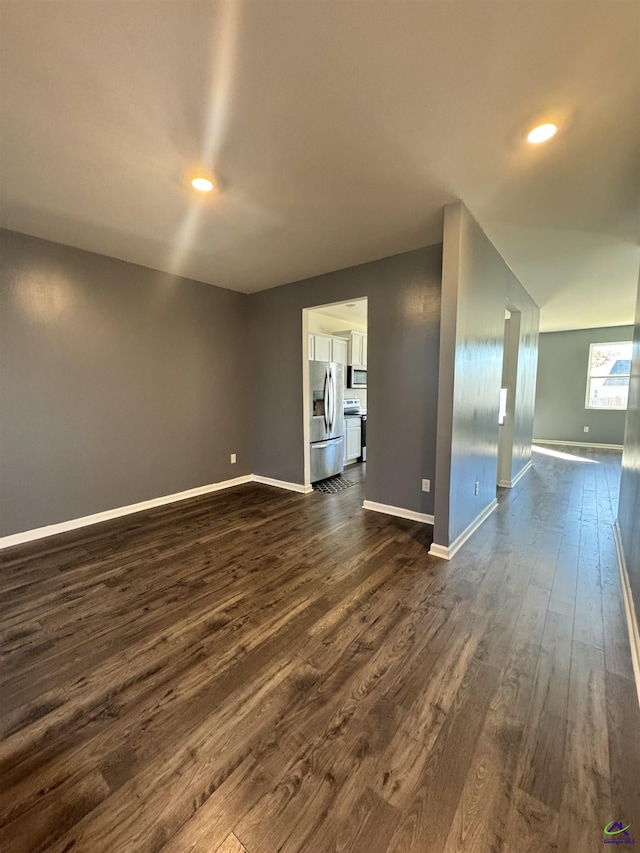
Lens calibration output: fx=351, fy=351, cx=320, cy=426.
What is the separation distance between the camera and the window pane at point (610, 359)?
24.3ft

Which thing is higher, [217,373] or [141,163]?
[141,163]

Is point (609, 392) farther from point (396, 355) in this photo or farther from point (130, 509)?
A: point (130, 509)

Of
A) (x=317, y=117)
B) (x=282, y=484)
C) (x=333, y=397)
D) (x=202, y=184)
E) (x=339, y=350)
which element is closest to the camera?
(x=317, y=117)

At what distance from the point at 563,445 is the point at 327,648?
27.6 feet

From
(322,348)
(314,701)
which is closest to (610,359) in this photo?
(322,348)

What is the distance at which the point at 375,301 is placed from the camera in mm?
3666

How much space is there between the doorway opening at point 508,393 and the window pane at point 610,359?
4.43 meters

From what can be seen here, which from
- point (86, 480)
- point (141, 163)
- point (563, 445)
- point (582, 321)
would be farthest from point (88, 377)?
point (563, 445)

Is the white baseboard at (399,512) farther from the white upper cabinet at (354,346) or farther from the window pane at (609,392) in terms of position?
the window pane at (609,392)

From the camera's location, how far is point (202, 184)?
2.26m

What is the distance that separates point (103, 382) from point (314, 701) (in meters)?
3.41

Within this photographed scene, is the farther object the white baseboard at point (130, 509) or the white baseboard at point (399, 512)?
the white baseboard at point (399, 512)

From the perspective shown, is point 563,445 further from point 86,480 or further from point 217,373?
point 86,480

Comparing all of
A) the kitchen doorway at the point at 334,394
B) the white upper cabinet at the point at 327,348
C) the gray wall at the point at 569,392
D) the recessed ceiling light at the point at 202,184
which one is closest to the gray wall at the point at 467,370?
the kitchen doorway at the point at 334,394
